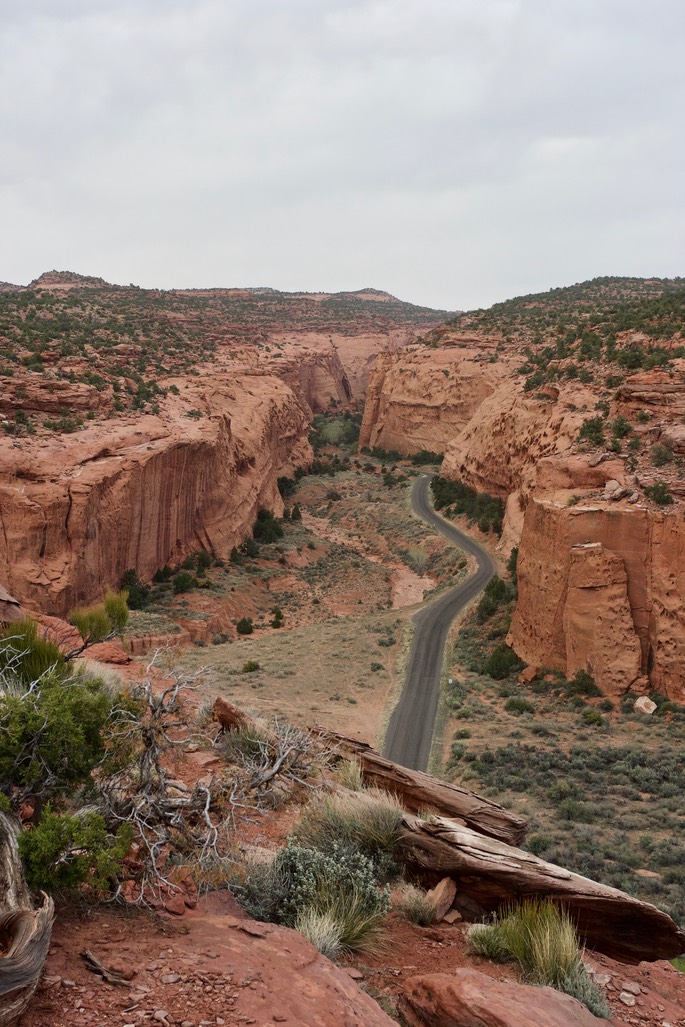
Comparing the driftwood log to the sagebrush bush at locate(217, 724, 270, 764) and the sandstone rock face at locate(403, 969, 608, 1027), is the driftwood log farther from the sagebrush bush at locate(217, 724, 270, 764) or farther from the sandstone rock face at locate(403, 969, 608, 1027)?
the sagebrush bush at locate(217, 724, 270, 764)

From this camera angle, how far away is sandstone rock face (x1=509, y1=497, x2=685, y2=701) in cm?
2469

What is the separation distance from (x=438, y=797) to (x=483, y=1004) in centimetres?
464

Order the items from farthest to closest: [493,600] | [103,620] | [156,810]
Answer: [493,600], [103,620], [156,810]

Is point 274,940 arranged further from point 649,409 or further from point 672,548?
point 649,409

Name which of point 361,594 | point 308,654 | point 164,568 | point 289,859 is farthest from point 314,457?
point 289,859

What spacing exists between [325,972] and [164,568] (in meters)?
34.0

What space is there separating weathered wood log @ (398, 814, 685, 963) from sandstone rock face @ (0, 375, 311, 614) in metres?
24.0

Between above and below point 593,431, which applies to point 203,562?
below

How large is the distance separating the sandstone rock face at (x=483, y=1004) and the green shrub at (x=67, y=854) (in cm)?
310

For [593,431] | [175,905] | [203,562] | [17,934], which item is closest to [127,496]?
[203,562]

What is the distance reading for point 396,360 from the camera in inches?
3393

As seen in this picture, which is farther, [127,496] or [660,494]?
[127,496]

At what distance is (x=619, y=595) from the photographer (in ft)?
84.1

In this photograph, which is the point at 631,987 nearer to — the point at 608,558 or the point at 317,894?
the point at 317,894
